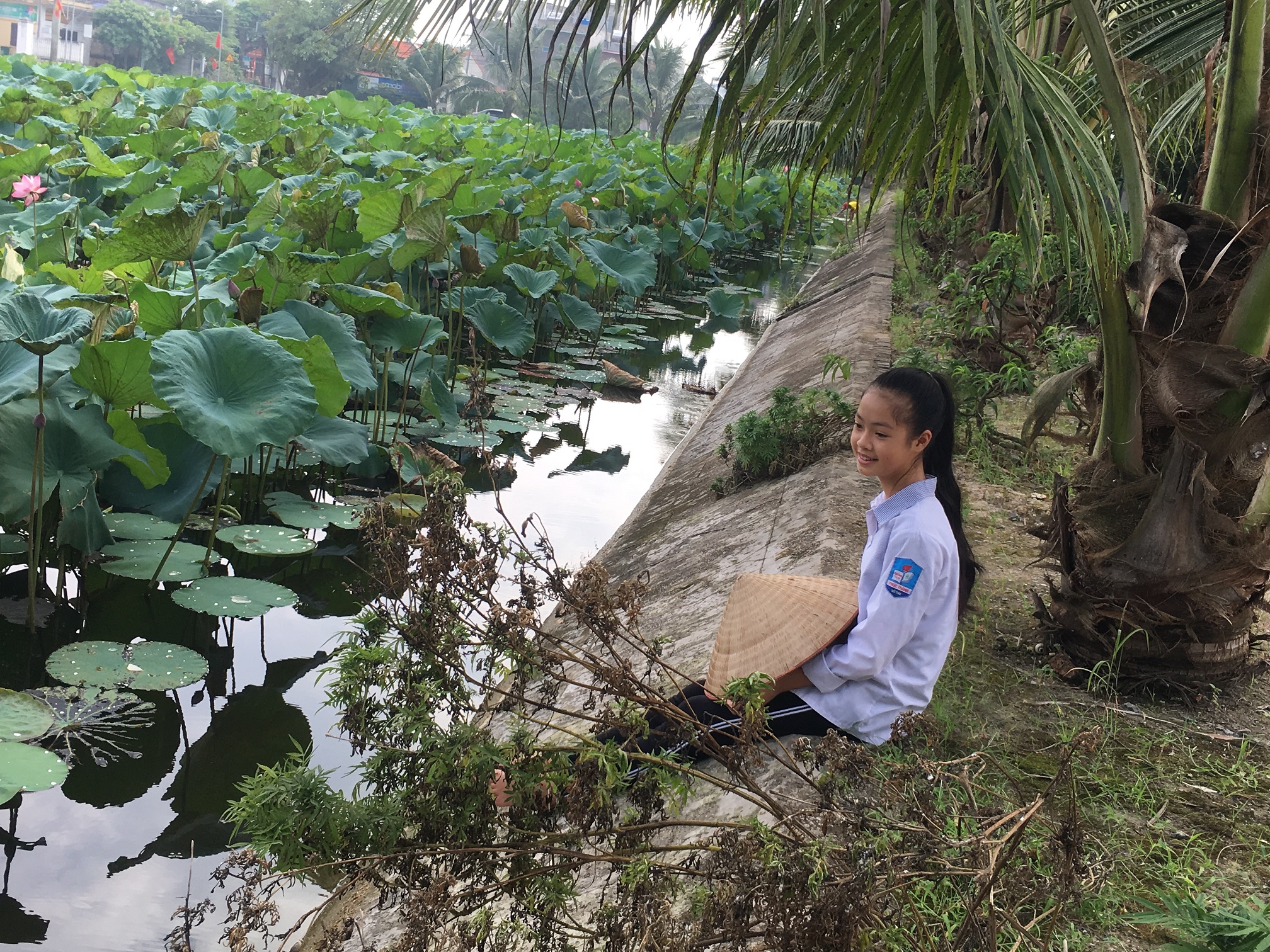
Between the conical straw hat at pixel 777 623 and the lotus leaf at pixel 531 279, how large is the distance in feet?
15.5

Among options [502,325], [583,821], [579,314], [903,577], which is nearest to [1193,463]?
[903,577]

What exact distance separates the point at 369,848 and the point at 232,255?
3926 mm

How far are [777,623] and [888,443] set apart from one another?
1.40 ft

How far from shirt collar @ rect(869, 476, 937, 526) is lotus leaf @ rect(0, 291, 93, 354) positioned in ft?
7.28

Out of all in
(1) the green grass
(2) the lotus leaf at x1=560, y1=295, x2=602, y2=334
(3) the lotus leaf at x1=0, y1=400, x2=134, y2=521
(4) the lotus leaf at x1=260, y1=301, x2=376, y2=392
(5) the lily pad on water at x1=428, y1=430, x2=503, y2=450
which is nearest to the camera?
(1) the green grass

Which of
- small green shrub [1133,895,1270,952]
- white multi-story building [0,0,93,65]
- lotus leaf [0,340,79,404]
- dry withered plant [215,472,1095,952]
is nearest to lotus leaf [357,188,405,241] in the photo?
Result: lotus leaf [0,340,79,404]

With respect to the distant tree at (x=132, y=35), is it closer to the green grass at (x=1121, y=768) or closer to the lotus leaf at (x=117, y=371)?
the lotus leaf at (x=117, y=371)

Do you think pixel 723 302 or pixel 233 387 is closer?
pixel 233 387

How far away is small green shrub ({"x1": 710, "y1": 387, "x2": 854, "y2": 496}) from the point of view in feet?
14.7

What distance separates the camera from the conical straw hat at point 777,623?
218 centimetres

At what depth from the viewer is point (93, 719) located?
115 inches

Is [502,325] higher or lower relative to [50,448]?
lower

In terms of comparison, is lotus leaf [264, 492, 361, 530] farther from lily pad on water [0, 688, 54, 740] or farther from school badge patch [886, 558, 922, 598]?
school badge patch [886, 558, 922, 598]

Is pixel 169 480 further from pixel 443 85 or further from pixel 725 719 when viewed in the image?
pixel 443 85
